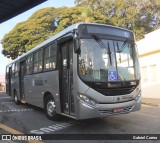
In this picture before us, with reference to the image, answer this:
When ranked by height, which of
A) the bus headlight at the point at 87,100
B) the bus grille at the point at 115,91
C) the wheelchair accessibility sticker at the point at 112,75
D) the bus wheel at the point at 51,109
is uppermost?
the wheelchair accessibility sticker at the point at 112,75

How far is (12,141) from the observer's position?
7211 millimetres

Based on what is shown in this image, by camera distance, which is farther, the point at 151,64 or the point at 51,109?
the point at 151,64

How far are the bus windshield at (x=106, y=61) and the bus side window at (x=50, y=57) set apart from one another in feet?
6.35

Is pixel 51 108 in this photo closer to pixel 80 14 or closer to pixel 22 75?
pixel 22 75

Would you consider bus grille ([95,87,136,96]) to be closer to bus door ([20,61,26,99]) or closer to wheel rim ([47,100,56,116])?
wheel rim ([47,100,56,116])

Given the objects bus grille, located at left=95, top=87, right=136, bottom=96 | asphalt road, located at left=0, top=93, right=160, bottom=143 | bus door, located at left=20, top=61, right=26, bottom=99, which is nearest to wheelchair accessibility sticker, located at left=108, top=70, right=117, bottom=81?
bus grille, located at left=95, top=87, right=136, bottom=96

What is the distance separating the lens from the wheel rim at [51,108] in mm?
9969

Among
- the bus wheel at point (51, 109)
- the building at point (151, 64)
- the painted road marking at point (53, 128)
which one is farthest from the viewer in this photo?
the building at point (151, 64)

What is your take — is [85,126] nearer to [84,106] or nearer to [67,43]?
[84,106]

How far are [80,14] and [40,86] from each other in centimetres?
2660

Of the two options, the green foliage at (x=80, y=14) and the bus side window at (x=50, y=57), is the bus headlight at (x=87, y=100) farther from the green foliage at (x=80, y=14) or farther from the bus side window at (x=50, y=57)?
the green foliage at (x=80, y=14)

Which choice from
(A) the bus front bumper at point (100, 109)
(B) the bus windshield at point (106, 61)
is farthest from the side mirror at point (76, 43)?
(A) the bus front bumper at point (100, 109)

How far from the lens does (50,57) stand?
10250 millimetres

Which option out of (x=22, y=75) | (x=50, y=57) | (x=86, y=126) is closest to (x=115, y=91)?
(x=86, y=126)
